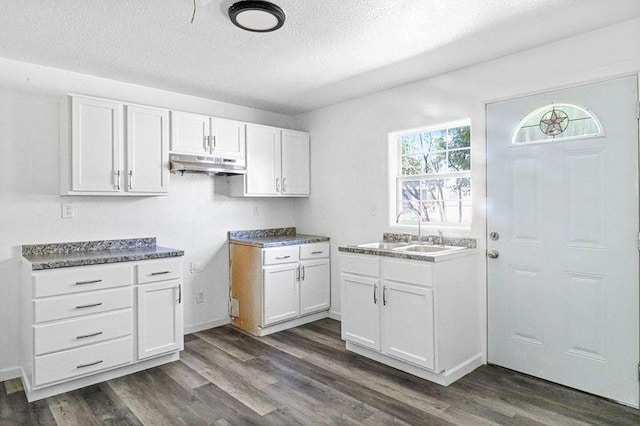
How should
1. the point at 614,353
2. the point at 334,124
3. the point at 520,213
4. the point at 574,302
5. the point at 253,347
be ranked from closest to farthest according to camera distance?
1. the point at 614,353
2. the point at 574,302
3. the point at 520,213
4. the point at 253,347
5. the point at 334,124

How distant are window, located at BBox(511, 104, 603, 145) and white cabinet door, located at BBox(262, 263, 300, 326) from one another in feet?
7.99

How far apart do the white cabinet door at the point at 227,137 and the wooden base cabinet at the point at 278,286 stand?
1007 millimetres

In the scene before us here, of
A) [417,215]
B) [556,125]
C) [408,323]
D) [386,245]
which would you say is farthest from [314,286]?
[556,125]

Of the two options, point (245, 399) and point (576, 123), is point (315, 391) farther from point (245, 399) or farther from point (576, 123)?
point (576, 123)

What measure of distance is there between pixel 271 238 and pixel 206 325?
116 centimetres

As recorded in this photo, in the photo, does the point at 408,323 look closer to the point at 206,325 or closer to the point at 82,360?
the point at 206,325

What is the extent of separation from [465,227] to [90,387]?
3195 mm

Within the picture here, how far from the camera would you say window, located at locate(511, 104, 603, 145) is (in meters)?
2.63

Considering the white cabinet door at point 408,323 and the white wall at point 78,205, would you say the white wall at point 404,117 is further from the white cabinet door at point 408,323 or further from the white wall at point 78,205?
the white wall at point 78,205

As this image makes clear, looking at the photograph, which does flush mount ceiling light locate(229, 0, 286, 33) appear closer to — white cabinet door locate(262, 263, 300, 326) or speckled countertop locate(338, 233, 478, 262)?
speckled countertop locate(338, 233, 478, 262)

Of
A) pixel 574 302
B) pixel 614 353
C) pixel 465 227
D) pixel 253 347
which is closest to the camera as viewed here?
pixel 614 353

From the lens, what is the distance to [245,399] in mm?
2643

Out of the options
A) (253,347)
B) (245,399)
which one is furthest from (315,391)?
(253,347)

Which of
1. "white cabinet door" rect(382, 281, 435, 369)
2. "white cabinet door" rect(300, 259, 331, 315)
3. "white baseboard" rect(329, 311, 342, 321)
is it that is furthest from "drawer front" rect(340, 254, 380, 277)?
"white baseboard" rect(329, 311, 342, 321)
